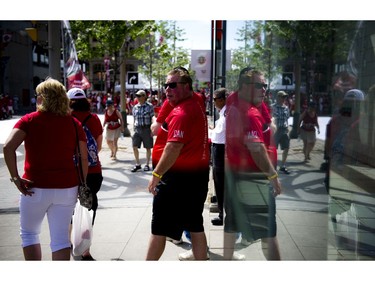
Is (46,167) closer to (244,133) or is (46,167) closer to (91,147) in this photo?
(91,147)

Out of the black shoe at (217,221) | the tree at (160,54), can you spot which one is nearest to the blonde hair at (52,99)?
Answer: the black shoe at (217,221)

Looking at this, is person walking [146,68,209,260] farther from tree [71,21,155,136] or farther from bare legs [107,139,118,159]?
tree [71,21,155,136]

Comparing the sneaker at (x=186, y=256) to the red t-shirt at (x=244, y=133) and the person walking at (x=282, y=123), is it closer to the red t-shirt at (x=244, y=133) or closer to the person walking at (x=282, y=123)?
the red t-shirt at (x=244, y=133)

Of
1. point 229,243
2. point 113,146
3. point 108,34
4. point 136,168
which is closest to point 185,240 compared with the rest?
point 229,243

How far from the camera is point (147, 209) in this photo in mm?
6578

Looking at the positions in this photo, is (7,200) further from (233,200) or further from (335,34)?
(335,34)

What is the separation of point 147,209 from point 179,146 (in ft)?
10.9

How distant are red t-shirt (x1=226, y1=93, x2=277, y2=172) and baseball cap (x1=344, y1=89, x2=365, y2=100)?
0.57 meters

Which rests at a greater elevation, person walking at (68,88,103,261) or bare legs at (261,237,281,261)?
person walking at (68,88,103,261)

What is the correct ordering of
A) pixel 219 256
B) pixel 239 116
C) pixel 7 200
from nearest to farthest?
1. pixel 239 116
2. pixel 219 256
3. pixel 7 200

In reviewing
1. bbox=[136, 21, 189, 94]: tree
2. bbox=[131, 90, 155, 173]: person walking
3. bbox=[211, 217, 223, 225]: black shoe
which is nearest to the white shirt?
bbox=[211, 217, 223, 225]: black shoe

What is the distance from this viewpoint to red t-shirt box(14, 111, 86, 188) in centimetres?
338

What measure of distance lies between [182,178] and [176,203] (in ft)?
0.67
